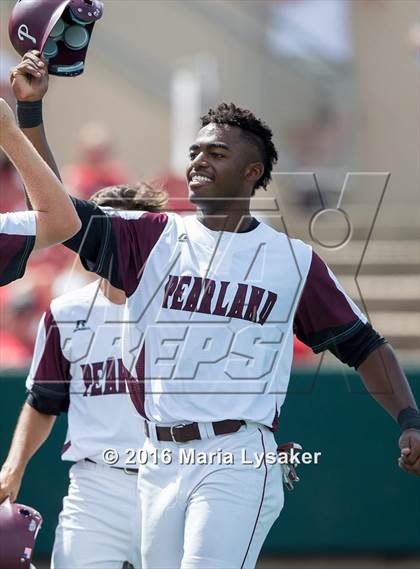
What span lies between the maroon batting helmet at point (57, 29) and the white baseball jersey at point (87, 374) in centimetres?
122

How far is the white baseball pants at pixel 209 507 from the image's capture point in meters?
3.82

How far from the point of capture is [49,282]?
27.3 feet

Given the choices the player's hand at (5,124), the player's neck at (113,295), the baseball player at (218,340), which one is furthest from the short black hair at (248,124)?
the player's hand at (5,124)

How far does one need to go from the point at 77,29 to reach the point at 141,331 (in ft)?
3.77

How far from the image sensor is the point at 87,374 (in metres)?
4.77

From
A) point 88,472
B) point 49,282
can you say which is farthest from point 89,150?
point 88,472

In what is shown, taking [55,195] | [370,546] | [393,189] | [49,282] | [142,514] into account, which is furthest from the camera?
[393,189]

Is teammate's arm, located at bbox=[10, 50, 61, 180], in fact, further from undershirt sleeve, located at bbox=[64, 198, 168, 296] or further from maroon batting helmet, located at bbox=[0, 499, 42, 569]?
maroon batting helmet, located at bbox=[0, 499, 42, 569]

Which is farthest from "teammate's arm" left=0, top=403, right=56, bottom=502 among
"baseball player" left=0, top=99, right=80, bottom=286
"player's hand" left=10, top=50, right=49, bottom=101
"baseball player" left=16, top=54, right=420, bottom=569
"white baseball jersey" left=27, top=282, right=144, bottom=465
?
"player's hand" left=10, top=50, right=49, bottom=101

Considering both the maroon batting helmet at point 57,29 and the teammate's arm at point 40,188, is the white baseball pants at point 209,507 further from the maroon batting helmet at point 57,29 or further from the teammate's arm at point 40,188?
the maroon batting helmet at point 57,29

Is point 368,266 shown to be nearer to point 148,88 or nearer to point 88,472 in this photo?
point 148,88

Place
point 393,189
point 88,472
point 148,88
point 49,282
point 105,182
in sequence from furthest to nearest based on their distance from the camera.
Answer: point 148,88 < point 393,189 < point 105,182 < point 49,282 < point 88,472

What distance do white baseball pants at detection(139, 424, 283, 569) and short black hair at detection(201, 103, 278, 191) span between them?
1.08 m

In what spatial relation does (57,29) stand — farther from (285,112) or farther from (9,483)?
(285,112)
